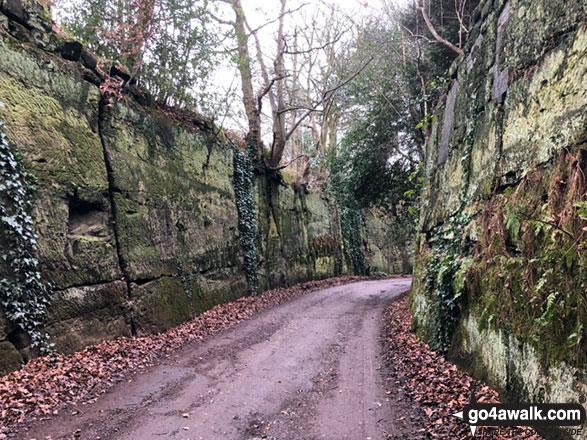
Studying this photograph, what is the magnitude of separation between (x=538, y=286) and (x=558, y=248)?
1.31ft

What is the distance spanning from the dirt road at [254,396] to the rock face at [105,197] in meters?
1.66

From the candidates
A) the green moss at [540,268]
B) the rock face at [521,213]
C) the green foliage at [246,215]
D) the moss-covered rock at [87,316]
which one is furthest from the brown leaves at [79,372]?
the green moss at [540,268]

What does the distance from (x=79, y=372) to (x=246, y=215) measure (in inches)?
317

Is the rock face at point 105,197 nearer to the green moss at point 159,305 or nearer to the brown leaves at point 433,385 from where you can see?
the green moss at point 159,305

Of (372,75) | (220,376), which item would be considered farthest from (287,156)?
(220,376)

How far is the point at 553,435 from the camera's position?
122 inches

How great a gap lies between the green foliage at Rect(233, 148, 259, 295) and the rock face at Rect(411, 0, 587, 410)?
23.6 ft

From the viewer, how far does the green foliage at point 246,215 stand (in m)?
12.7

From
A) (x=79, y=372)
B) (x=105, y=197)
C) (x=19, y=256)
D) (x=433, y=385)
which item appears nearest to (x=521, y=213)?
(x=433, y=385)

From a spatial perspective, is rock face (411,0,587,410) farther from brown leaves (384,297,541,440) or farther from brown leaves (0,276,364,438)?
brown leaves (0,276,364,438)

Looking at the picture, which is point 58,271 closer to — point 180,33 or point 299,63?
point 180,33

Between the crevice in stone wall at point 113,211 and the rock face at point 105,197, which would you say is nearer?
the rock face at point 105,197

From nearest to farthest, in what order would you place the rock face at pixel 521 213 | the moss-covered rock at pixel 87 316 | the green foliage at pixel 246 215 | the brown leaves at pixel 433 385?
the rock face at pixel 521 213 < the brown leaves at pixel 433 385 < the moss-covered rock at pixel 87 316 < the green foliage at pixel 246 215

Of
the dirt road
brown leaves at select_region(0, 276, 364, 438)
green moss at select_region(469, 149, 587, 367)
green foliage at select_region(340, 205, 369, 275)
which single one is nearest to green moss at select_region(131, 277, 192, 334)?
brown leaves at select_region(0, 276, 364, 438)
